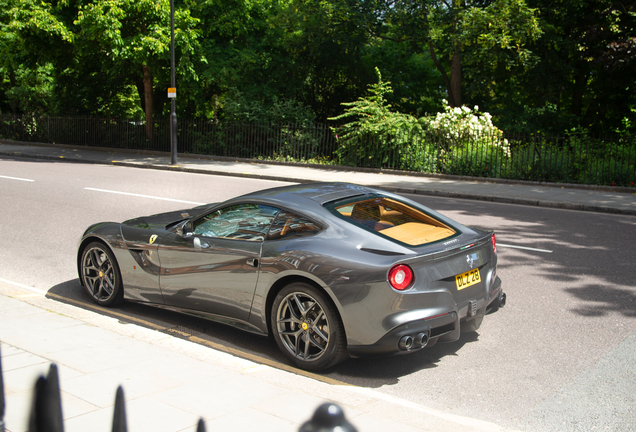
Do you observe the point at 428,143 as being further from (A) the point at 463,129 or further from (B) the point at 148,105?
(B) the point at 148,105

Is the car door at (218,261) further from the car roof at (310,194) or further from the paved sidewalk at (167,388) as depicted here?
the paved sidewalk at (167,388)

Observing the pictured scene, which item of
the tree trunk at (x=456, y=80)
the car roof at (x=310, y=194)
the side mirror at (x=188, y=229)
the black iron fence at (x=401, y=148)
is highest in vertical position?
the tree trunk at (x=456, y=80)

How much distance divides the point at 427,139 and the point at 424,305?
16.0 m

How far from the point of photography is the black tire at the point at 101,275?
581cm

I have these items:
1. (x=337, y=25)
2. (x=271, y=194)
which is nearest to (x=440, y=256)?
(x=271, y=194)

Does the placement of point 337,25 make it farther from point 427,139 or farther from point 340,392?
point 340,392

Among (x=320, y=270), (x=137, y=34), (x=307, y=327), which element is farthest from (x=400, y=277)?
(x=137, y=34)

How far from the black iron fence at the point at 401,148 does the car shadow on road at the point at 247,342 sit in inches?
527

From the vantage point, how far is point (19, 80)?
37.5 meters

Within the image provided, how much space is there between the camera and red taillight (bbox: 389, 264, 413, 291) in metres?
4.14

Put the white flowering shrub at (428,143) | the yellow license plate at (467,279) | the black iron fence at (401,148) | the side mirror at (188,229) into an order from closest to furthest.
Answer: the yellow license plate at (467,279) → the side mirror at (188,229) → the black iron fence at (401,148) → the white flowering shrub at (428,143)

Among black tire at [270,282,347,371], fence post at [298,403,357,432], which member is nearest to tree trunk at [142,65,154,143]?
black tire at [270,282,347,371]

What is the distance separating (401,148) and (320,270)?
16.2 m

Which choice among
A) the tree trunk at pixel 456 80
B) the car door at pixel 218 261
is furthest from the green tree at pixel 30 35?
the car door at pixel 218 261
